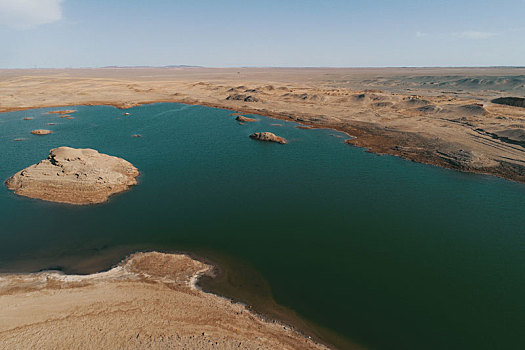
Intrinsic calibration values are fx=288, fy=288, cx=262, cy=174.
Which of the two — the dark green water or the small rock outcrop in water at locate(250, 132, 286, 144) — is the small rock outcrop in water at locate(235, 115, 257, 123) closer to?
the small rock outcrop in water at locate(250, 132, 286, 144)

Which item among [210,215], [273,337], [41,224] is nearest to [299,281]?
[273,337]

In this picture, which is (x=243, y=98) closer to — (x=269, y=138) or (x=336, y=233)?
(x=269, y=138)

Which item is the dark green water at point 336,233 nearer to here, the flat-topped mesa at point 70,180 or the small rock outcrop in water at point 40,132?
the flat-topped mesa at point 70,180

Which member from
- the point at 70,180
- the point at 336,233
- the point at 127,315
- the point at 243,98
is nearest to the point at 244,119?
the point at 243,98

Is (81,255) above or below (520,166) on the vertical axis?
below

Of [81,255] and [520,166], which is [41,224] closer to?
[81,255]

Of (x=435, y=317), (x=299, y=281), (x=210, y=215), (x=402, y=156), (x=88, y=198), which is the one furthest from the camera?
(x=402, y=156)
